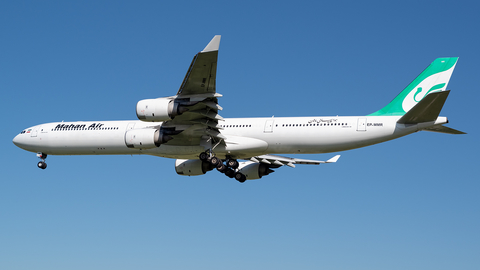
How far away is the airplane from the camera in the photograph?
2537 centimetres

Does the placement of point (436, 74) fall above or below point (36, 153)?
above

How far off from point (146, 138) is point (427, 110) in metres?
13.7

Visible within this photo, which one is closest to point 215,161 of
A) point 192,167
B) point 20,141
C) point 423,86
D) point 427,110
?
point 192,167

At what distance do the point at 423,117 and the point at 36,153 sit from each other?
22.2 meters

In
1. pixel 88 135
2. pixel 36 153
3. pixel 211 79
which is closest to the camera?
pixel 211 79

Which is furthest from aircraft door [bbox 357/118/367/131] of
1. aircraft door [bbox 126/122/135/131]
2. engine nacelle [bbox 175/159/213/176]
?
aircraft door [bbox 126/122/135/131]

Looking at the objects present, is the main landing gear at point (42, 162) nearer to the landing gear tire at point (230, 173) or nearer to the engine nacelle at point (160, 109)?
the engine nacelle at point (160, 109)

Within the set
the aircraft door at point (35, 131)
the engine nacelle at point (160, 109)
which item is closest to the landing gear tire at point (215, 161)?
the engine nacelle at point (160, 109)

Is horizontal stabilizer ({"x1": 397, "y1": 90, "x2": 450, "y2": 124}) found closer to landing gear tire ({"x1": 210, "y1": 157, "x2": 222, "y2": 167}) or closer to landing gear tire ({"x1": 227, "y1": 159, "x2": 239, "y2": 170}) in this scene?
landing gear tire ({"x1": 227, "y1": 159, "x2": 239, "y2": 170})

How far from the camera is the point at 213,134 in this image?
93.2ft

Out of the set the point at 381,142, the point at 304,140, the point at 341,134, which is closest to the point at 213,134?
the point at 304,140

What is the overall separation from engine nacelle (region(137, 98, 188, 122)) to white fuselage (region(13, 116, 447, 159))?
3.33 meters

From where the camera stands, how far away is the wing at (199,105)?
23.2m

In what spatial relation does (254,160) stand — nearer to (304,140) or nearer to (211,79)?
(304,140)
